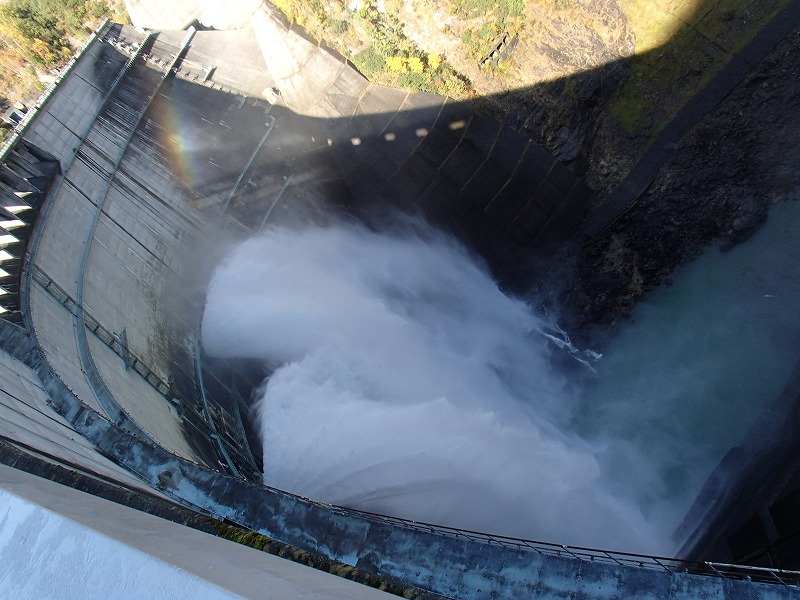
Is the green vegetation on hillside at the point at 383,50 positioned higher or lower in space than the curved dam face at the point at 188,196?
higher

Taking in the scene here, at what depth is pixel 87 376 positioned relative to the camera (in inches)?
508

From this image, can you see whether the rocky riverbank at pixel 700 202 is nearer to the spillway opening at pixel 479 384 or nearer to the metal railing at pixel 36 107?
the spillway opening at pixel 479 384

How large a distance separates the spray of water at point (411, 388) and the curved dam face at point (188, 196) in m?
0.93

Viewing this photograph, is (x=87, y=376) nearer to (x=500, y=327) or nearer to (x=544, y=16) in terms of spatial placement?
(x=500, y=327)

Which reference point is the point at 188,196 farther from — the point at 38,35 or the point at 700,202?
the point at 700,202

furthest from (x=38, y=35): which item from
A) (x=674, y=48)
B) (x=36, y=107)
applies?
(x=674, y=48)

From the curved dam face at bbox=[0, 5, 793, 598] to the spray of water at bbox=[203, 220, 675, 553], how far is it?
93 cm

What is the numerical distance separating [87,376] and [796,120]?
22.6 meters

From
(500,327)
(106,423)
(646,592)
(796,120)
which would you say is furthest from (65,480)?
(796,120)

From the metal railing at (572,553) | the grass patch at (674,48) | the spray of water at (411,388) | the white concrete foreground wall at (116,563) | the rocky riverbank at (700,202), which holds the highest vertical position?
the grass patch at (674,48)

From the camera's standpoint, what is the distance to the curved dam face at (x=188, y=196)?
13453mm

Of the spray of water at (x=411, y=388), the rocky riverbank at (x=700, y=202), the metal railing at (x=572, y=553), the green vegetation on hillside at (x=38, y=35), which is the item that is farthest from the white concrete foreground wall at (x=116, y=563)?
the green vegetation on hillside at (x=38, y=35)

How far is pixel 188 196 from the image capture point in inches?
796

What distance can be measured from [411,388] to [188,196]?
1112 cm
